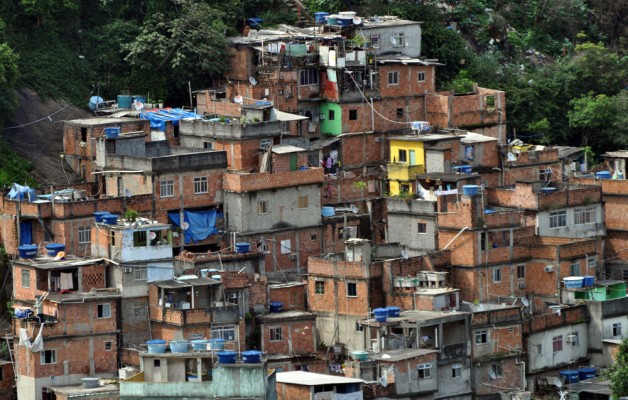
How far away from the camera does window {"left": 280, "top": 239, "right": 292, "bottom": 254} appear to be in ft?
288

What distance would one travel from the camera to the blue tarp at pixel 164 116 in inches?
3570

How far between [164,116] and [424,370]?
622 inches

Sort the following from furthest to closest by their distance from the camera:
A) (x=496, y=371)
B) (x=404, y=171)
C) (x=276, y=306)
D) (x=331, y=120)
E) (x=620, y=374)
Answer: (x=331, y=120) < (x=404, y=171) < (x=276, y=306) < (x=496, y=371) < (x=620, y=374)

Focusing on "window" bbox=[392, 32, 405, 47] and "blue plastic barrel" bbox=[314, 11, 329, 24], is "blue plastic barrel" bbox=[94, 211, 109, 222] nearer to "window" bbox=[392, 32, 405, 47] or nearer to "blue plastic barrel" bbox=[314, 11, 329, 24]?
"blue plastic barrel" bbox=[314, 11, 329, 24]

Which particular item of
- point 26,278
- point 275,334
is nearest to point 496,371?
point 275,334

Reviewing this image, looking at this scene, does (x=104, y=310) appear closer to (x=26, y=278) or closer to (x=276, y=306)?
(x=26, y=278)

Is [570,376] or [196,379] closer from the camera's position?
[196,379]

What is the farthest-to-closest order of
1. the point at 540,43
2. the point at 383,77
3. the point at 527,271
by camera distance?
the point at 540,43, the point at 383,77, the point at 527,271

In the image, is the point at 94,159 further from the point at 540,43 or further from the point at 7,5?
the point at 540,43

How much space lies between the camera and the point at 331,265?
83.8 meters

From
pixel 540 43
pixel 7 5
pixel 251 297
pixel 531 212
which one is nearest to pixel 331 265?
pixel 251 297

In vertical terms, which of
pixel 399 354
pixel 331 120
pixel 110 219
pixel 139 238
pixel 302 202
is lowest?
pixel 399 354

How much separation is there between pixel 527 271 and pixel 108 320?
14.2m

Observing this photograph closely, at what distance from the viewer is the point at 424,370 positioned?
79.9 m
